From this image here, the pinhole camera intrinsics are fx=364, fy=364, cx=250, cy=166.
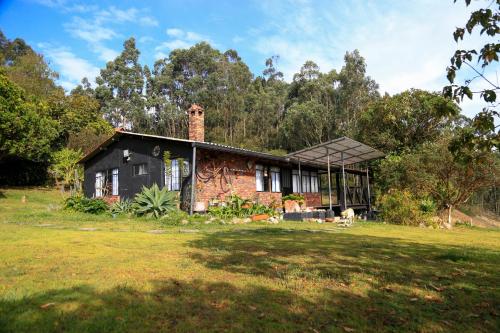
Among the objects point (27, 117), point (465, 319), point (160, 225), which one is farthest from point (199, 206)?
point (27, 117)

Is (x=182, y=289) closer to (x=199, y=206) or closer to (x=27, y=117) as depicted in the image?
(x=199, y=206)

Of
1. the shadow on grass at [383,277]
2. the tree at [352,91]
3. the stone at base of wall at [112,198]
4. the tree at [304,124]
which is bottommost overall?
the shadow on grass at [383,277]

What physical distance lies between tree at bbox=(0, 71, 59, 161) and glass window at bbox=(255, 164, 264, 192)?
17.5m

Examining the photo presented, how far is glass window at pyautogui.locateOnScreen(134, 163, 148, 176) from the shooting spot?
1782 centimetres

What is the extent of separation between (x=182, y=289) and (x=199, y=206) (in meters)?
11.1

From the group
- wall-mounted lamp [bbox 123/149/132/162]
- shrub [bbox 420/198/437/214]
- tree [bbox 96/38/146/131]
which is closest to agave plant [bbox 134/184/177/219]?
wall-mounted lamp [bbox 123/149/132/162]

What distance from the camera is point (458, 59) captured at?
3232 millimetres

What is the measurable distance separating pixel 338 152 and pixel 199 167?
23.8ft

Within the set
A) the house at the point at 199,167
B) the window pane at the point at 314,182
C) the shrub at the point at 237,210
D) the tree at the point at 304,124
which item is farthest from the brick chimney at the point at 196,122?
the tree at the point at 304,124

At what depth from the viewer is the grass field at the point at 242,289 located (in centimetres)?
296

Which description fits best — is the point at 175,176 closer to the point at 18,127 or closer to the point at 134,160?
the point at 134,160

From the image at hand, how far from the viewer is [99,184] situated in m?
21.1

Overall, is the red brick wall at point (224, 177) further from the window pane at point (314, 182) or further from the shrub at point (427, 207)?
the shrub at point (427, 207)

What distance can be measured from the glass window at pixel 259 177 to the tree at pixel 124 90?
3123 centimetres
